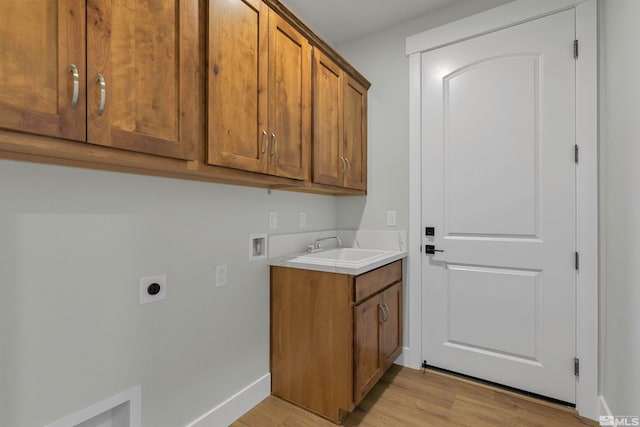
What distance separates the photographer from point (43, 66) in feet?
2.62

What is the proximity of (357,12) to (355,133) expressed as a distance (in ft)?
2.94

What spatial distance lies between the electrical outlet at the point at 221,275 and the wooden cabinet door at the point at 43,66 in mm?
940

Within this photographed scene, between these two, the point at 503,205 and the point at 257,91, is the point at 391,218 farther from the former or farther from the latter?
the point at 257,91

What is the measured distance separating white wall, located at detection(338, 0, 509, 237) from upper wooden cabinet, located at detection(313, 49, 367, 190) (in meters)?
0.10

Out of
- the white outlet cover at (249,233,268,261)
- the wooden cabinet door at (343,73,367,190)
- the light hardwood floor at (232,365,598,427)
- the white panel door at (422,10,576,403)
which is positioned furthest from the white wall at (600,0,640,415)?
the white outlet cover at (249,233,268,261)

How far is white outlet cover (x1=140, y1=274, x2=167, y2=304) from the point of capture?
4.24 feet

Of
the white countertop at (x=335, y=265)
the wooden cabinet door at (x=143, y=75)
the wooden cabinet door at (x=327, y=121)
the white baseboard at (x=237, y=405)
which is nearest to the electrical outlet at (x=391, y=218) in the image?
the white countertop at (x=335, y=265)

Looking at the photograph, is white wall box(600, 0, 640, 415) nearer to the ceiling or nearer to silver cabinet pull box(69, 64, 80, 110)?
the ceiling

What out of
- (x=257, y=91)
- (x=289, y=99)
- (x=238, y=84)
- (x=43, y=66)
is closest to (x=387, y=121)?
(x=289, y=99)

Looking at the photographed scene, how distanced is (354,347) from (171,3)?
1770 millimetres

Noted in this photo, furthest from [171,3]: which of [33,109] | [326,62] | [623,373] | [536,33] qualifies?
[623,373]

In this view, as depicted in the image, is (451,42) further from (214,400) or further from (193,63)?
(214,400)

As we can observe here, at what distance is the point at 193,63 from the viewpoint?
3.82ft

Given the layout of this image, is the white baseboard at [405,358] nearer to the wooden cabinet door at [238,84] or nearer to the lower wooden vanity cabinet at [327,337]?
the lower wooden vanity cabinet at [327,337]
